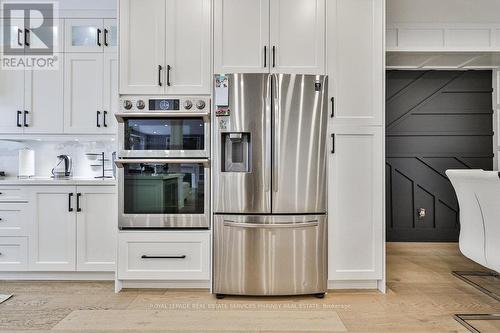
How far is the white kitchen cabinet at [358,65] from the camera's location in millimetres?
2492

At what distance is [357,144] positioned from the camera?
251 cm

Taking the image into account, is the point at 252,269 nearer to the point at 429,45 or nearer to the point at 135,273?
the point at 135,273

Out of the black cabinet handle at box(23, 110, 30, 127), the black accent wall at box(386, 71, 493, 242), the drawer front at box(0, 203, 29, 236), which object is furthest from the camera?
the black accent wall at box(386, 71, 493, 242)

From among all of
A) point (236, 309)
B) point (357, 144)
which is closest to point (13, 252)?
point (236, 309)

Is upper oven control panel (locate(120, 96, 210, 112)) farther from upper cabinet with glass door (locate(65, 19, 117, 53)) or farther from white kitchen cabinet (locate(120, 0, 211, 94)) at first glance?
upper cabinet with glass door (locate(65, 19, 117, 53))

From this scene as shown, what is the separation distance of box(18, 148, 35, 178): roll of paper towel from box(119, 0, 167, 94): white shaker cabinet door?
147 cm

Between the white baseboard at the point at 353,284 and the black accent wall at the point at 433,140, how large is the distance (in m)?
1.49

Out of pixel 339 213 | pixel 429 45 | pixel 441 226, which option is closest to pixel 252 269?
pixel 339 213

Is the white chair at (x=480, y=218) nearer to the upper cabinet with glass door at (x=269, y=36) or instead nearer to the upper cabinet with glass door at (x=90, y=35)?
the upper cabinet with glass door at (x=269, y=36)

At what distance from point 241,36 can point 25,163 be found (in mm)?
2492

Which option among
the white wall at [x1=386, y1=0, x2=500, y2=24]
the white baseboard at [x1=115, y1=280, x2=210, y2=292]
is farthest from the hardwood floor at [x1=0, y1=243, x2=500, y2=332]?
the white wall at [x1=386, y1=0, x2=500, y2=24]

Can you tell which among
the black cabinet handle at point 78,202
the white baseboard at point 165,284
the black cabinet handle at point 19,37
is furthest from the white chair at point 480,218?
the black cabinet handle at point 19,37

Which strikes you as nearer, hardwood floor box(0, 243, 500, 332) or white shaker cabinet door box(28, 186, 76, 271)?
hardwood floor box(0, 243, 500, 332)

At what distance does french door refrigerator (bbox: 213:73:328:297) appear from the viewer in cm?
236
